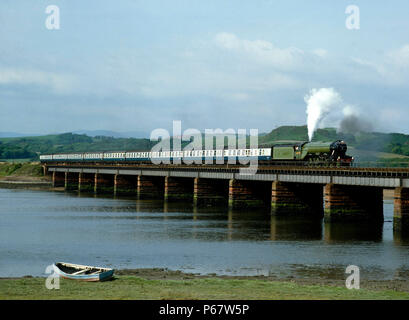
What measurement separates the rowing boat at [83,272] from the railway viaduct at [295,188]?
105 feet

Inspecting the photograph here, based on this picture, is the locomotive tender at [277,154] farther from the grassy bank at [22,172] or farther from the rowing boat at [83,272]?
the grassy bank at [22,172]

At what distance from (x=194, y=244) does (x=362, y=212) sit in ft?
77.8

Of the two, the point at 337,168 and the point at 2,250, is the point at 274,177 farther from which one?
the point at 2,250

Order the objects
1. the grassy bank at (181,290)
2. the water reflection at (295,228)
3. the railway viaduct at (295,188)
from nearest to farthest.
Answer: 1. the grassy bank at (181,290)
2. the water reflection at (295,228)
3. the railway viaduct at (295,188)

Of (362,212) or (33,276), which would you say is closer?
(33,276)

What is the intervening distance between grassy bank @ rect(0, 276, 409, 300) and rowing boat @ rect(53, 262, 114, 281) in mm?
360

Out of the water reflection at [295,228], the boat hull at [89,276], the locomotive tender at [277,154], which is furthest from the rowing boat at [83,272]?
the locomotive tender at [277,154]

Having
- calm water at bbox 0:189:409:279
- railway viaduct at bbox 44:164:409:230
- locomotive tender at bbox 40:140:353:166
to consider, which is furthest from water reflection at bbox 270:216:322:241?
locomotive tender at bbox 40:140:353:166

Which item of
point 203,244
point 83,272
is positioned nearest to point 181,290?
point 83,272

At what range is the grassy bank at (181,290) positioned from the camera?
26.1 m

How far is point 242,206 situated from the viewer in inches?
3059

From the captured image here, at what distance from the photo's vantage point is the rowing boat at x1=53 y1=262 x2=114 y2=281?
97.9ft

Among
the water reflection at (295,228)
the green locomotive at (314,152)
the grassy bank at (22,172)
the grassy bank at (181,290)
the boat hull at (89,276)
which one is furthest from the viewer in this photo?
the grassy bank at (22,172)
